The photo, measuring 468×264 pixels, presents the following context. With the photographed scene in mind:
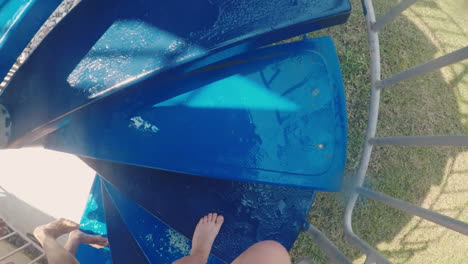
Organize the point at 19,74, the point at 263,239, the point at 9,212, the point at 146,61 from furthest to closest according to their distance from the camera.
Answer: the point at 9,212
the point at 263,239
the point at 146,61
the point at 19,74

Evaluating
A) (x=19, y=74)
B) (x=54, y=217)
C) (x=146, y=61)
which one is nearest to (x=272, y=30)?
(x=146, y=61)

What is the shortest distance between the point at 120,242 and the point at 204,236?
623mm

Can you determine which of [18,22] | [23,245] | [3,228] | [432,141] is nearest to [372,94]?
[432,141]

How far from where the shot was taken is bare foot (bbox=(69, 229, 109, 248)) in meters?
2.28

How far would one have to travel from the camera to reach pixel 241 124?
1.63m

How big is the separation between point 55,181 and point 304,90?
227 centimetres

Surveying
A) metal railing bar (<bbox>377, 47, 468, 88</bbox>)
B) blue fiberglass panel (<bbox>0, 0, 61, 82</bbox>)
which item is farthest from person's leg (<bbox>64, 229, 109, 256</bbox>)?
metal railing bar (<bbox>377, 47, 468, 88</bbox>)

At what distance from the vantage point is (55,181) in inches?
113

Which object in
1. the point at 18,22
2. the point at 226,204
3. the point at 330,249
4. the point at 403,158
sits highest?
the point at 18,22

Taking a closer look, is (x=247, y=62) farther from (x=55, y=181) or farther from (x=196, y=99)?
(x=55, y=181)

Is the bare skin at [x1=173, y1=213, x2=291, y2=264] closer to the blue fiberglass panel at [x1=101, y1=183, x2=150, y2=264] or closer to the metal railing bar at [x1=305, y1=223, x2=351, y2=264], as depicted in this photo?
the metal railing bar at [x1=305, y1=223, x2=351, y2=264]

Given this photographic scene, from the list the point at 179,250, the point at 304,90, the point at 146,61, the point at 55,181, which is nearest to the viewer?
the point at 146,61

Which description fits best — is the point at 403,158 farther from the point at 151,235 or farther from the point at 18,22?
the point at 18,22

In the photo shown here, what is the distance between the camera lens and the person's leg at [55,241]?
193 centimetres
